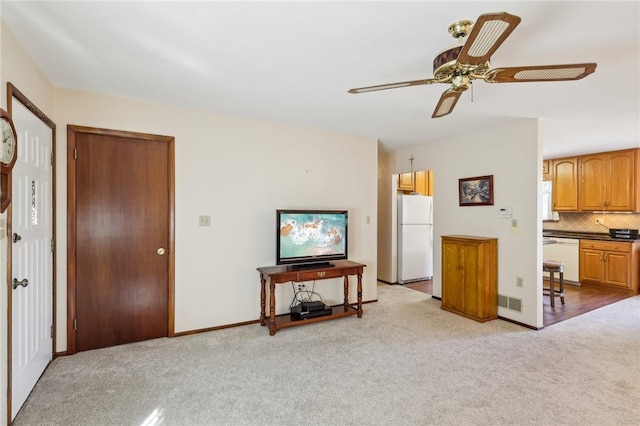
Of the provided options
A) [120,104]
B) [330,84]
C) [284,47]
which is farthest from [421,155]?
[120,104]

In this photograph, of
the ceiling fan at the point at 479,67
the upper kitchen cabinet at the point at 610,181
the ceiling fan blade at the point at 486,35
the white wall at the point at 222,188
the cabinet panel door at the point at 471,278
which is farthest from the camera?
the upper kitchen cabinet at the point at 610,181

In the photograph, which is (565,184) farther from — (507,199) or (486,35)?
(486,35)

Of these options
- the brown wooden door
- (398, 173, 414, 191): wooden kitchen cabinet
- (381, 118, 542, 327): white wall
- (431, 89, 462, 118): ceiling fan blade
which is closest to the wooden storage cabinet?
(381, 118, 542, 327): white wall

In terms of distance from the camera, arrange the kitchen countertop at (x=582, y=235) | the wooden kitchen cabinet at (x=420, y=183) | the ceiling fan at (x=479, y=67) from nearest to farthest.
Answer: the ceiling fan at (x=479, y=67) → the kitchen countertop at (x=582, y=235) → the wooden kitchen cabinet at (x=420, y=183)

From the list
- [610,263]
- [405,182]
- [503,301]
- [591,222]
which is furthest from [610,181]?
[503,301]

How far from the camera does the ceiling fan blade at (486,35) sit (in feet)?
3.95

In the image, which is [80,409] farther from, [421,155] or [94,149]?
[421,155]

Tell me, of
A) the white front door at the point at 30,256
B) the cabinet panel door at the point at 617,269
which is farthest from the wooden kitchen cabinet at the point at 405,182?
the white front door at the point at 30,256

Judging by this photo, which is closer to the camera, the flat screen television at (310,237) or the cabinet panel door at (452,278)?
the flat screen television at (310,237)

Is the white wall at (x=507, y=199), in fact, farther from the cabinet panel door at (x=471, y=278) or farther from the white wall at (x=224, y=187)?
the white wall at (x=224, y=187)

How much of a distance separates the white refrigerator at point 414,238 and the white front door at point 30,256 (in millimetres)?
4740

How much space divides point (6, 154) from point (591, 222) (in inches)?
322

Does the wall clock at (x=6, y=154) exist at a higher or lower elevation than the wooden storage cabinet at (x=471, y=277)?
higher

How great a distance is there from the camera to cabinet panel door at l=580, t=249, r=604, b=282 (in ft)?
18.0
